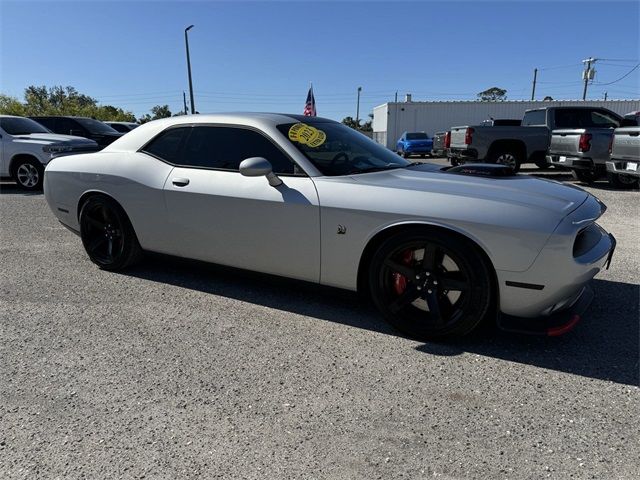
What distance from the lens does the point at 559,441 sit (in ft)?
6.81

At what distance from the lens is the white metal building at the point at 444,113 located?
1171 inches

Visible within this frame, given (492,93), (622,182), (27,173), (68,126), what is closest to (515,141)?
(622,182)

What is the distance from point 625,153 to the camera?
28.5 ft

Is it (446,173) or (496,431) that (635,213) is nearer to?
(446,173)

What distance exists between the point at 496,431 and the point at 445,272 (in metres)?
1.00

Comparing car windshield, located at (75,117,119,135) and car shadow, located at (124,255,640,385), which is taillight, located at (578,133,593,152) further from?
car windshield, located at (75,117,119,135)

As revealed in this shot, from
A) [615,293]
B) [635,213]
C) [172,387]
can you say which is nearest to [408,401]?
[172,387]

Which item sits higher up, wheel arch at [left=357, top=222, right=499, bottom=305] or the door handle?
the door handle

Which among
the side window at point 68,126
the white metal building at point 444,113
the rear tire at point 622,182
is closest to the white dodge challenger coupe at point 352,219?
the rear tire at point 622,182

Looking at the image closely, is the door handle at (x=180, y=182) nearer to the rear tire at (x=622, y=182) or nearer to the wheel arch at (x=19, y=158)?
the wheel arch at (x=19, y=158)

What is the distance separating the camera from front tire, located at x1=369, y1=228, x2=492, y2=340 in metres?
2.76

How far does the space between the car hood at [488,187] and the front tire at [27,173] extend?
9017 millimetres

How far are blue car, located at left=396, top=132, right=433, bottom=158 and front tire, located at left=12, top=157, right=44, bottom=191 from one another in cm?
1910

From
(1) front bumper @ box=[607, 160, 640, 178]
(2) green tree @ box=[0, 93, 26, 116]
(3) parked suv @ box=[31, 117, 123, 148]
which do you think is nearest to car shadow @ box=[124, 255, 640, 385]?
(1) front bumper @ box=[607, 160, 640, 178]
